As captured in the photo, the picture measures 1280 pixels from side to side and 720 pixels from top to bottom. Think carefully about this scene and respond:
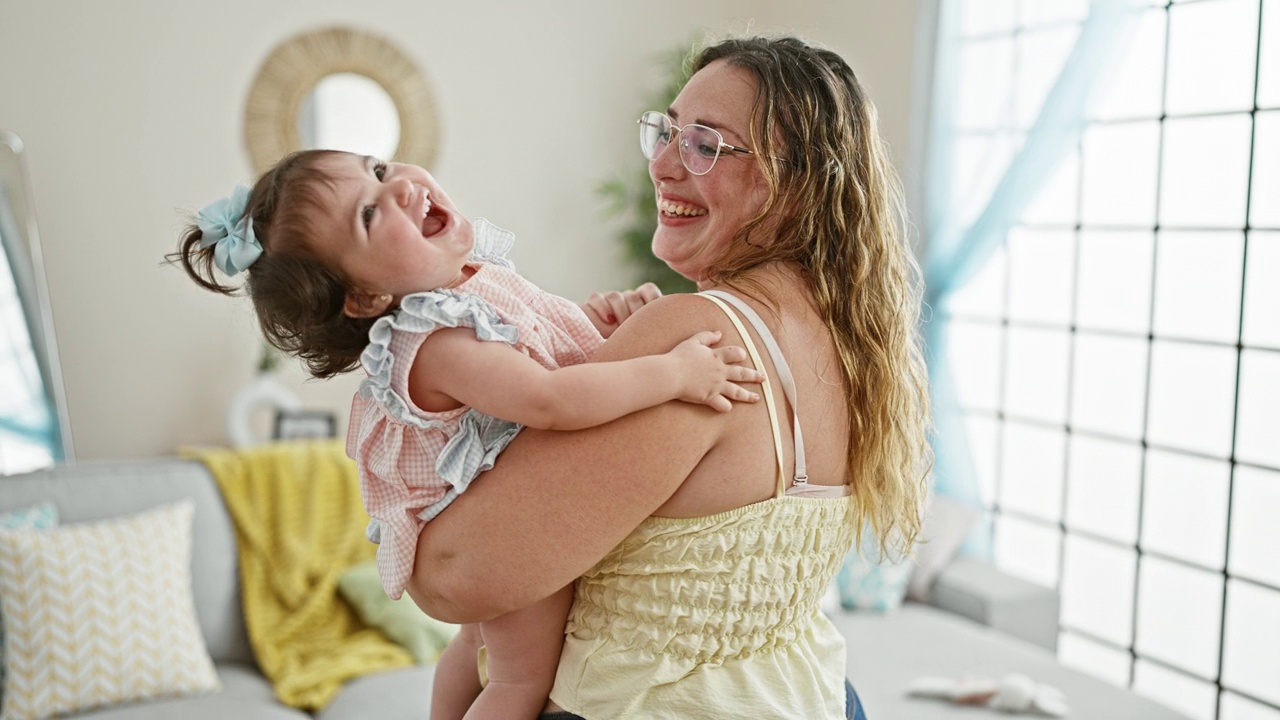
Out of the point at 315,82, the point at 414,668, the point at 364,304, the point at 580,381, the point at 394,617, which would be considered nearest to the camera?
the point at 580,381

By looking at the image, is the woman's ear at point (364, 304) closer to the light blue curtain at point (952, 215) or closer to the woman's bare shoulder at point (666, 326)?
the woman's bare shoulder at point (666, 326)

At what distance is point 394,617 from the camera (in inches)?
119

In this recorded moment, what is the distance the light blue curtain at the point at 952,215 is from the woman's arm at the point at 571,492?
2.68 m

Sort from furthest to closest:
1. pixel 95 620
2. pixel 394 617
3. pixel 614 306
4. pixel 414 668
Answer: pixel 394 617, pixel 414 668, pixel 95 620, pixel 614 306

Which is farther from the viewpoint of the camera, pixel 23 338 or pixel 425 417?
pixel 23 338

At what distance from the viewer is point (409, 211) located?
41.8 inches

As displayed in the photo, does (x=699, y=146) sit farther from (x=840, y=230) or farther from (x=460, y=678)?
(x=460, y=678)

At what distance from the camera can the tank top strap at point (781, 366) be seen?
103 cm

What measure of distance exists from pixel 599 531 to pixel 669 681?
0.19 m

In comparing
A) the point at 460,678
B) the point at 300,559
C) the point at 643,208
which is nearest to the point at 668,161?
the point at 460,678

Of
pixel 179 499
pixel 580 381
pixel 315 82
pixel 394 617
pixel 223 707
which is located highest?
pixel 315 82

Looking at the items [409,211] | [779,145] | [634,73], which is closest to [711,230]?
[779,145]

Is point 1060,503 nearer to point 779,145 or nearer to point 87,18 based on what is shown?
point 779,145

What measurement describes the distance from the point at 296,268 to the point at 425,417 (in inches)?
7.6
